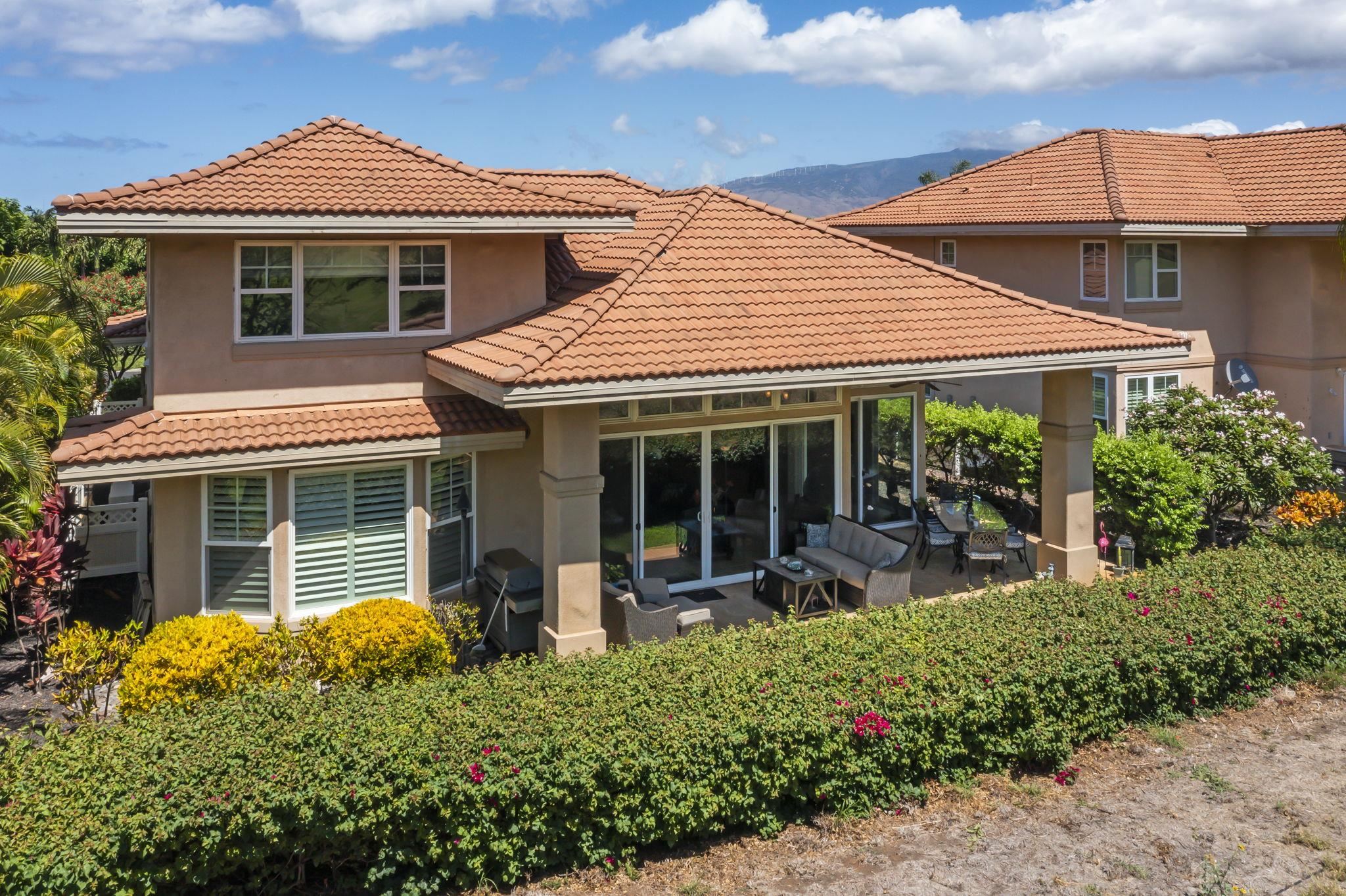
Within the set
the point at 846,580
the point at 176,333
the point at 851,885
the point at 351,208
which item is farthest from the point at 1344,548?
the point at 176,333

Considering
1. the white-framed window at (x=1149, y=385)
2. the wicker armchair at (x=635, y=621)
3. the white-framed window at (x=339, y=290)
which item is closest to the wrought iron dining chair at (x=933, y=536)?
the wicker armchair at (x=635, y=621)

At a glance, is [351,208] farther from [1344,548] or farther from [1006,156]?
[1006,156]

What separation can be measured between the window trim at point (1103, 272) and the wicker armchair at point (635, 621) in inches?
607

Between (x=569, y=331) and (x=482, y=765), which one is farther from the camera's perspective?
(x=569, y=331)

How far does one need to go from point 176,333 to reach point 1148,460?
13547mm

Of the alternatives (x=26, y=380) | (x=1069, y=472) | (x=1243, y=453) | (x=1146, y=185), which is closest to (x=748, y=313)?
(x=1069, y=472)

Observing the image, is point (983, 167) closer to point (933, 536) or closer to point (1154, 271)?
point (1154, 271)

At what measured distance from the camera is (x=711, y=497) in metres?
14.4

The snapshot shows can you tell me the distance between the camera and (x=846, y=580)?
1348cm

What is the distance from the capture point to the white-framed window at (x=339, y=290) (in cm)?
1214

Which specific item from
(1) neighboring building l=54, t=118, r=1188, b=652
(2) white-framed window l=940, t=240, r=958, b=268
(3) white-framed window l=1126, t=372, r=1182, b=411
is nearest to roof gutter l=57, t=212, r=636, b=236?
(1) neighboring building l=54, t=118, r=1188, b=652

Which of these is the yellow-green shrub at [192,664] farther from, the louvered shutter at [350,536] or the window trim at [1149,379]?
the window trim at [1149,379]

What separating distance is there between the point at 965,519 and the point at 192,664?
10.8 meters

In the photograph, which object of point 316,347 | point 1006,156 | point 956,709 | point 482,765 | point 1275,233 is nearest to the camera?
point 482,765
